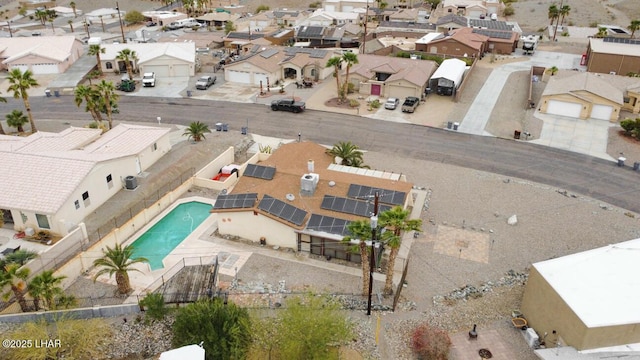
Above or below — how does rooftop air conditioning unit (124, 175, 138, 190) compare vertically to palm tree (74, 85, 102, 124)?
below

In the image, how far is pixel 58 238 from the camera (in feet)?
107

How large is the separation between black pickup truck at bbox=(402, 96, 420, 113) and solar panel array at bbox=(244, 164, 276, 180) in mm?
26951

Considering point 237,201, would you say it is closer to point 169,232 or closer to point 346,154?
point 169,232

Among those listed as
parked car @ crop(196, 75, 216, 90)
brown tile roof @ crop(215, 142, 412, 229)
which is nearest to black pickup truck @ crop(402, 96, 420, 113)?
brown tile roof @ crop(215, 142, 412, 229)

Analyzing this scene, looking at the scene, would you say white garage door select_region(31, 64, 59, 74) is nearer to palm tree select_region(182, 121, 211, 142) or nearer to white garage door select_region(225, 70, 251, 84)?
white garage door select_region(225, 70, 251, 84)

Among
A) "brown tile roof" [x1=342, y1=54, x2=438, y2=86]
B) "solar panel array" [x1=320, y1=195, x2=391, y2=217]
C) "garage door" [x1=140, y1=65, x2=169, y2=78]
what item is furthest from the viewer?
"garage door" [x1=140, y1=65, x2=169, y2=78]

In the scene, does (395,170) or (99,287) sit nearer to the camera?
(99,287)

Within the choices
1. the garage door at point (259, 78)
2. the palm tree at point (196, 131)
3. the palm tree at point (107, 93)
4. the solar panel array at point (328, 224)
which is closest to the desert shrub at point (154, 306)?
the solar panel array at point (328, 224)

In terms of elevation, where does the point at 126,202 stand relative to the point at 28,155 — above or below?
below

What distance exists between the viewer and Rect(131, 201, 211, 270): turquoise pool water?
32844 mm

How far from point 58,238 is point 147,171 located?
10.8m

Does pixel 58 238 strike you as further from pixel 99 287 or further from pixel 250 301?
pixel 250 301

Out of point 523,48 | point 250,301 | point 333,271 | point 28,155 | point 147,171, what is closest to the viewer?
point 250,301

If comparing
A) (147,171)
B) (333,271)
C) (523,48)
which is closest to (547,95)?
(523,48)
